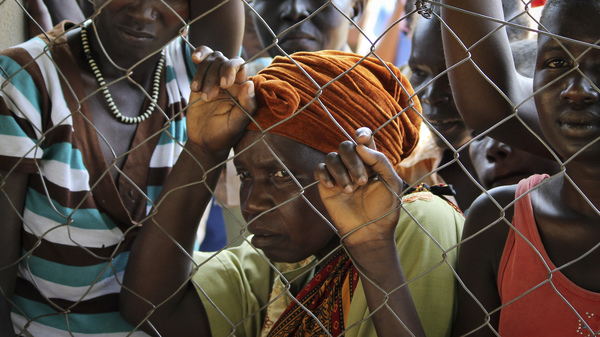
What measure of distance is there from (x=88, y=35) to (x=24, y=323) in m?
0.77

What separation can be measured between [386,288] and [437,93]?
1.04m

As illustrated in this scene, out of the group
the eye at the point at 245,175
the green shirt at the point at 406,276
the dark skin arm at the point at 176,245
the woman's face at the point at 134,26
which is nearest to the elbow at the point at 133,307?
the dark skin arm at the point at 176,245

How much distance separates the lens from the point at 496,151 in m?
1.74

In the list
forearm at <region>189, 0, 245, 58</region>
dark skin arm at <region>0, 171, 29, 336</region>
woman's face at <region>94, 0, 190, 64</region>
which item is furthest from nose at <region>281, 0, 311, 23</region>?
dark skin arm at <region>0, 171, 29, 336</region>

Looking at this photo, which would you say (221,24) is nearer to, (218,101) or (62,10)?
(218,101)

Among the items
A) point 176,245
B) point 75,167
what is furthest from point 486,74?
point 75,167

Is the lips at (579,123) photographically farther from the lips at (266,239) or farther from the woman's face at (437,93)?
the woman's face at (437,93)

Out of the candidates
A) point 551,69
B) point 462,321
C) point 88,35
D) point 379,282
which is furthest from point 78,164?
point 551,69

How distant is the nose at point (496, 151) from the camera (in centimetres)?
172

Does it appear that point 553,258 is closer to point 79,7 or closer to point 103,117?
point 103,117

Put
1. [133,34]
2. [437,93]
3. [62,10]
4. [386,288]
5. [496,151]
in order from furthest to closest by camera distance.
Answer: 1. [62,10]
2. [437,93]
3. [496,151]
4. [133,34]
5. [386,288]

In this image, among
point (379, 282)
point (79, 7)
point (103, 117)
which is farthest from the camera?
point (79, 7)

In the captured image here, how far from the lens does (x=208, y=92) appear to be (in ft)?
4.14

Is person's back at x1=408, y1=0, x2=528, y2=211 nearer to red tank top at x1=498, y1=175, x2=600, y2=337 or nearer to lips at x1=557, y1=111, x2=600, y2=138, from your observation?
red tank top at x1=498, y1=175, x2=600, y2=337
